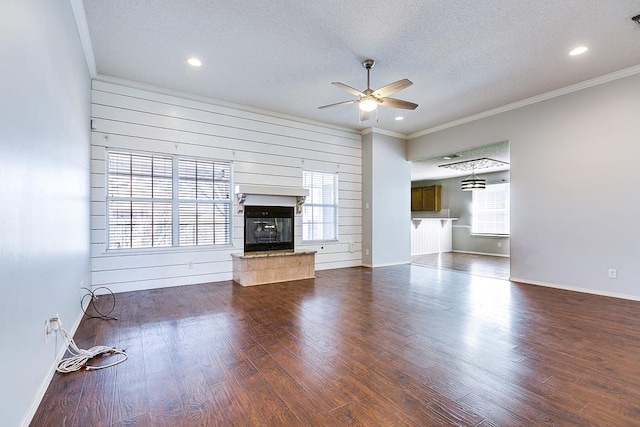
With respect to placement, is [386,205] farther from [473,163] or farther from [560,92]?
[560,92]

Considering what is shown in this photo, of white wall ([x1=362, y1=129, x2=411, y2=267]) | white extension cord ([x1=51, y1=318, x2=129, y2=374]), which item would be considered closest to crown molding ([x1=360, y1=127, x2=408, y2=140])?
white wall ([x1=362, y1=129, x2=411, y2=267])

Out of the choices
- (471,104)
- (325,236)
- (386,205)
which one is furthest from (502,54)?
(325,236)

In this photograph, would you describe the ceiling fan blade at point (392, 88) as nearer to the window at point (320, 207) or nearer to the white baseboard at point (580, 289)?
the window at point (320, 207)

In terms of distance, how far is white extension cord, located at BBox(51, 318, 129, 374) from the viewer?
225 cm

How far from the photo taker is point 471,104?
17.7 feet

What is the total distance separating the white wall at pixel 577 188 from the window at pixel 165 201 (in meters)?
5.21

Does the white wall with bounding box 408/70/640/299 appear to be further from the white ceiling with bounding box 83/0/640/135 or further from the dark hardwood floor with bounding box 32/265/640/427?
the dark hardwood floor with bounding box 32/265/640/427

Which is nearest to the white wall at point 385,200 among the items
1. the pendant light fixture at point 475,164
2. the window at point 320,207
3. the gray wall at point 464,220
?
the window at point 320,207

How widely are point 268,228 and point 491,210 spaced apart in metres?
7.77

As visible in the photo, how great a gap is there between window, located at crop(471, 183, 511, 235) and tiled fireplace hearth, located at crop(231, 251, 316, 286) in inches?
277

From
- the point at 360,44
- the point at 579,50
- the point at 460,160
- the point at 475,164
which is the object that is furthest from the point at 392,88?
the point at 475,164

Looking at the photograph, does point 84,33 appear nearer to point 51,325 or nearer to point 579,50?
point 51,325

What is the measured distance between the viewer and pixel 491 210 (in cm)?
982

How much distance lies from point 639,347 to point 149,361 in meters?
4.11
